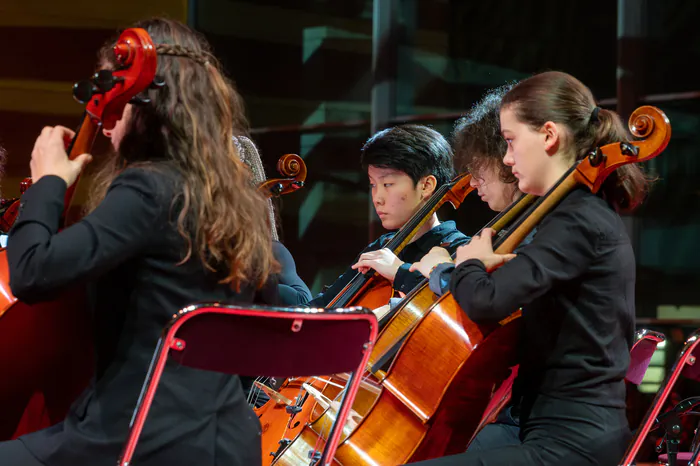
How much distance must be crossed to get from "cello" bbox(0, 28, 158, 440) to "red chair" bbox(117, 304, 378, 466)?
270 millimetres

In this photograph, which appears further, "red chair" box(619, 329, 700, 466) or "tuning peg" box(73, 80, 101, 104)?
"red chair" box(619, 329, 700, 466)

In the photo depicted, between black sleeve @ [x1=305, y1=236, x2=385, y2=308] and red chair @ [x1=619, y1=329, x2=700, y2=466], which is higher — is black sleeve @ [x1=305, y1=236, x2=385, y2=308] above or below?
below

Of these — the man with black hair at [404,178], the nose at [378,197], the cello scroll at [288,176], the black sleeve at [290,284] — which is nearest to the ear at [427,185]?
the man with black hair at [404,178]

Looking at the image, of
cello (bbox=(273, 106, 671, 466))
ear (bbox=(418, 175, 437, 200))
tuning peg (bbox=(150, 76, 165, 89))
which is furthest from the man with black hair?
tuning peg (bbox=(150, 76, 165, 89))

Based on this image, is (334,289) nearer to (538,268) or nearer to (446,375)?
(446,375)

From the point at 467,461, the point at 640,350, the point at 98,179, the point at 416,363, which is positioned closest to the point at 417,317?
the point at 416,363

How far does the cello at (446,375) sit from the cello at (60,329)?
→ 2.47 ft

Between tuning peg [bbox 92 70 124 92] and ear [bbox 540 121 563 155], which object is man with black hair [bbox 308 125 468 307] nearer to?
ear [bbox 540 121 563 155]

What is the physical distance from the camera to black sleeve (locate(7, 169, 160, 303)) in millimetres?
1302

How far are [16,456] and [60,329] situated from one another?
25cm

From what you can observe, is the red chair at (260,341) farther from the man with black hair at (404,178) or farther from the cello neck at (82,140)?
the man with black hair at (404,178)

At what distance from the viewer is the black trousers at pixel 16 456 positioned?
1.37 metres

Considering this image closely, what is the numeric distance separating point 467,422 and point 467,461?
243mm

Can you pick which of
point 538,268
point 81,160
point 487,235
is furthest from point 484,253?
point 81,160
